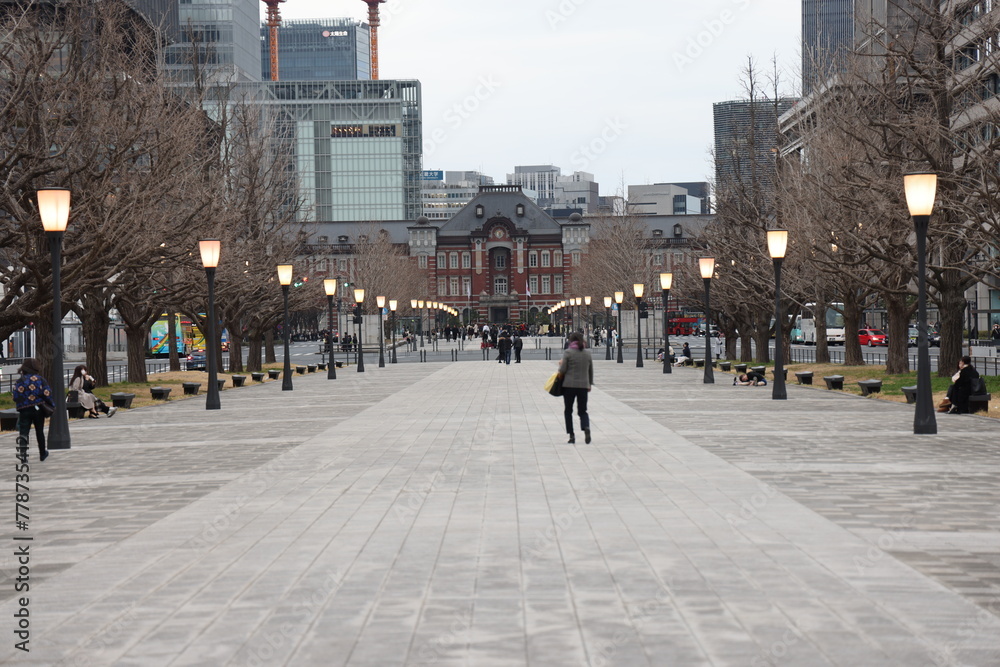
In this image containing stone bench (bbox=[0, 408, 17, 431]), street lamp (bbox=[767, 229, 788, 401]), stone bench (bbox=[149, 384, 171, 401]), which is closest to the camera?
stone bench (bbox=[0, 408, 17, 431])

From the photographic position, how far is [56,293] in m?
17.3

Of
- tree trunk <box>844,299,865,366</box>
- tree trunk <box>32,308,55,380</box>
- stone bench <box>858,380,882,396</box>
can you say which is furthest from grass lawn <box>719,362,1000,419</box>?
tree trunk <box>32,308,55,380</box>

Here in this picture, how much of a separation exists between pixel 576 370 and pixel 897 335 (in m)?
22.3

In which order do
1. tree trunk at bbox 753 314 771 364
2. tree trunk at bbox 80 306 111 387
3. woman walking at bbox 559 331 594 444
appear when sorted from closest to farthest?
1. woman walking at bbox 559 331 594 444
2. tree trunk at bbox 80 306 111 387
3. tree trunk at bbox 753 314 771 364

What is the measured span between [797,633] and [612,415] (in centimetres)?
1567

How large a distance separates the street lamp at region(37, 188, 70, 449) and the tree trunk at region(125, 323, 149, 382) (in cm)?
2034

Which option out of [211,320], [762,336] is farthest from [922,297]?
[762,336]

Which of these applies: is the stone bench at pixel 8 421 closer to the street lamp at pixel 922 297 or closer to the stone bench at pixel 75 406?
the stone bench at pixel 75 406

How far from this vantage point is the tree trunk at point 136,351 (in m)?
37.4

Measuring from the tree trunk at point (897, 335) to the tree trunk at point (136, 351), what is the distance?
24.1 meters

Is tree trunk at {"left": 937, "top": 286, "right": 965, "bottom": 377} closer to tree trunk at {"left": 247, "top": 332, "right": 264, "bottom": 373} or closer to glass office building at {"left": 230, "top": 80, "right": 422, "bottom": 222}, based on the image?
tree trunk at {"left": 247, "top": 332, "right": 264, "bottom": 373}

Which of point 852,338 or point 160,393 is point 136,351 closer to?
point 160,393

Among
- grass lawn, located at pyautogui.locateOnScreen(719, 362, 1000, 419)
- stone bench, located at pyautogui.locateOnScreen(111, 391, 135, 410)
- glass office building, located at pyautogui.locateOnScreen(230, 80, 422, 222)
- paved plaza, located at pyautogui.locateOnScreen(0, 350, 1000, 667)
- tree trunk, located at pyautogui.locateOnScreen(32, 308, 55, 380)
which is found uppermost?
glass office building, located at pyautogui.locateOnScreen(230, 80, 422, 222)

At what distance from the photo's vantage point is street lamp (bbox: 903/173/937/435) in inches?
672
